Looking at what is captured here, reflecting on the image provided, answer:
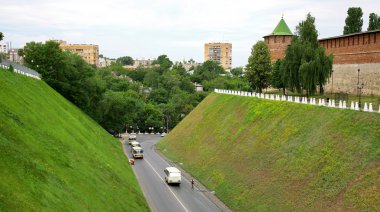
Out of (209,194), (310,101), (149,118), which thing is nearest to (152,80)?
(149,118)

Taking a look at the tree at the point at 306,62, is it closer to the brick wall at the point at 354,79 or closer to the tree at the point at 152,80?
the brick wall at the point at 354,79

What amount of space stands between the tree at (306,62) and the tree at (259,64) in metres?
10.3

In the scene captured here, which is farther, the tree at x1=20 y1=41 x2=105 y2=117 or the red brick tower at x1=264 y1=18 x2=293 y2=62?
the red brick tower at x1=264 y1=18 x2=293 y2=62

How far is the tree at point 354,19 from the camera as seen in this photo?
61.0m

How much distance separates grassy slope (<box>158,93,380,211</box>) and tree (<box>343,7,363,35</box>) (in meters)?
28.1

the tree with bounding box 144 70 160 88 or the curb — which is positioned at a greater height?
the tree with bounding box 144 70 160 88

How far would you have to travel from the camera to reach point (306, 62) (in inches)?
1555

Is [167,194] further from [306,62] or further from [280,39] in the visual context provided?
[280,39]

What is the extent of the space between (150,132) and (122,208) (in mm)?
71367

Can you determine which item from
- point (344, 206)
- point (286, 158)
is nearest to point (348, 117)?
point (286, 158)

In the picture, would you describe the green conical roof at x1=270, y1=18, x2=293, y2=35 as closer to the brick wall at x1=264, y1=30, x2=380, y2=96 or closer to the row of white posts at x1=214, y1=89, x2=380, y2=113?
the brick wall at x1=264, y1=30, x2=380, y2=96

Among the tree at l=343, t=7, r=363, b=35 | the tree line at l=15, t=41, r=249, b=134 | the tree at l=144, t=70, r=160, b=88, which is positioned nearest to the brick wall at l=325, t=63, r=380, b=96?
the tree at l=343, t=7, r=363, b=35

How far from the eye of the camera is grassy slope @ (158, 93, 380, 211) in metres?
20.3

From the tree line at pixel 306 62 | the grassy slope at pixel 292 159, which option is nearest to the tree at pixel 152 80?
the tree line at pixel 306 62
